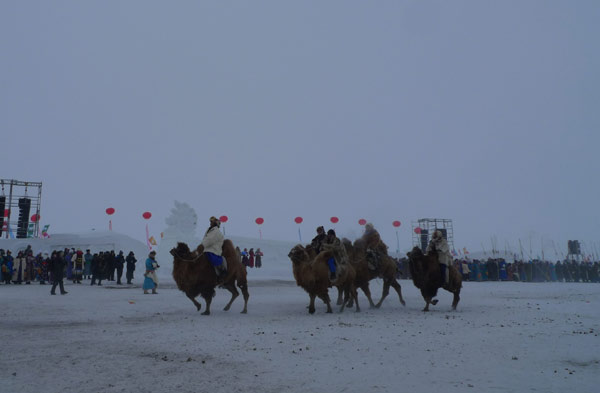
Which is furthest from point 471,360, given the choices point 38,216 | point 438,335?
point 38,216

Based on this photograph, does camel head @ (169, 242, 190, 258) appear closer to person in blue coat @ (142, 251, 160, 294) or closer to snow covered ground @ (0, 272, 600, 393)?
snow covered ground @ (0, 272, 600, 393)

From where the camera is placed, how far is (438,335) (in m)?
7.07

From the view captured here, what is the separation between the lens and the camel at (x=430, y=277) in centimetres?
1131

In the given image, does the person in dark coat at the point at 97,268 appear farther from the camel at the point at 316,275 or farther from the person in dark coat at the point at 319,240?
the camel at the point at 316,275

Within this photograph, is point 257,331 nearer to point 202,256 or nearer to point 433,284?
point 202,256

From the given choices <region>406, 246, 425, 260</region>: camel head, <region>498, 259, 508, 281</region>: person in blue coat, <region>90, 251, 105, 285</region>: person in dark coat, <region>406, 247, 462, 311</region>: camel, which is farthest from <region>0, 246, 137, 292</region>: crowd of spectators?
<region>498, 259, 508, 281</region>: person in blue coat

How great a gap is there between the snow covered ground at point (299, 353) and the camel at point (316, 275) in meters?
0.90

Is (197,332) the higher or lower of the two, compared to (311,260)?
lower

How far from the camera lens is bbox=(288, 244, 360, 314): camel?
34.8 feet

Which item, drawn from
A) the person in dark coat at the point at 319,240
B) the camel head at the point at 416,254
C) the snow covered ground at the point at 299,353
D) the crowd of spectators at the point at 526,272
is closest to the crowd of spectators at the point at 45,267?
the snow covered ground at the point at 299,353

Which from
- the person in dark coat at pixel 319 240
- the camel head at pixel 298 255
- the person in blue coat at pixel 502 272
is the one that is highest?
the person in dark coat at pixel 319 240

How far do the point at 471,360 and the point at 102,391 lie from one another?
4059 mm

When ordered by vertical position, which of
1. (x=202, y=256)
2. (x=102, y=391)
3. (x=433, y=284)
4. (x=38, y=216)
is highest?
(x=38, y=216)

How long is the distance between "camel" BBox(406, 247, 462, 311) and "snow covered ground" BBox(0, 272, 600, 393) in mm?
1565
